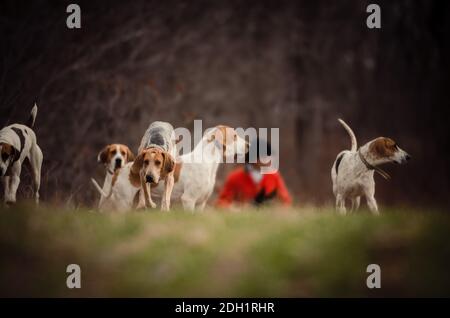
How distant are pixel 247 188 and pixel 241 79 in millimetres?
8520

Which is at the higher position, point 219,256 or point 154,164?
point 154,164

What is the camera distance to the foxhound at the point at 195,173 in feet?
20.5

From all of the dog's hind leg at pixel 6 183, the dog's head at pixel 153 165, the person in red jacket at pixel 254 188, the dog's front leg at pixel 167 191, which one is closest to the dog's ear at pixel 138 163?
the dog's head at pixel 153 165

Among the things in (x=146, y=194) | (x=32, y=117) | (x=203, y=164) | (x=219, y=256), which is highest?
(x=32, y=117)

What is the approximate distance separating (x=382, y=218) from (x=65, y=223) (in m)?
2.68

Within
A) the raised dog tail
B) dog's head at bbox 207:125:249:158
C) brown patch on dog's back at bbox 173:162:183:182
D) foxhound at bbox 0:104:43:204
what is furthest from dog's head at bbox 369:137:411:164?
the raised dog tail

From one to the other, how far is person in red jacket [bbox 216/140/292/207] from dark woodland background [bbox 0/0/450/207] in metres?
1.81

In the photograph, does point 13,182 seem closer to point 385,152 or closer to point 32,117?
point 32,117

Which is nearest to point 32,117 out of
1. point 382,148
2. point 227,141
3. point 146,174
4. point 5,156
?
point 5,156

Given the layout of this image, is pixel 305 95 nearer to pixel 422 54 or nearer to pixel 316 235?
pixel 422 54

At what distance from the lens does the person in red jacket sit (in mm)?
8039

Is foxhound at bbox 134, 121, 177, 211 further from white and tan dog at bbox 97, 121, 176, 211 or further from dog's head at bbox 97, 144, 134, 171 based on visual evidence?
dog's head at bbox 97, 144, 134, 171

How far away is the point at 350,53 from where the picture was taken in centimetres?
1347

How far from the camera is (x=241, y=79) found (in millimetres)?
16281
